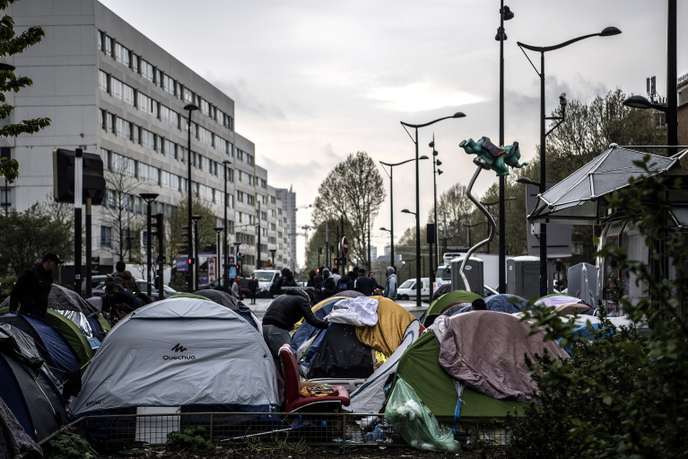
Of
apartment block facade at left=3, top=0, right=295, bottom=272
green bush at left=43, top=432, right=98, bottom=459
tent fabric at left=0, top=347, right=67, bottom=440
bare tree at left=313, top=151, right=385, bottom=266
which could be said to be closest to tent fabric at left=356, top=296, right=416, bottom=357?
tent fabric at left=0, top=347, right=67, bottom=440

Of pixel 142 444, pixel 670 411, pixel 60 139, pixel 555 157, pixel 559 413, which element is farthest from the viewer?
pixel 60 139

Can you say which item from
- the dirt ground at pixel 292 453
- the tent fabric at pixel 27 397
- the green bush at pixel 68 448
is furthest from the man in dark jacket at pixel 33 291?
the dirt ground at pixel 292 453

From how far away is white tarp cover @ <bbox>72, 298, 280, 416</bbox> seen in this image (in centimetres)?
1136

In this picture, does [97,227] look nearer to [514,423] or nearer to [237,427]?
[237,427]

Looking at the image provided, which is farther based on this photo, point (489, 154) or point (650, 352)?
point (489, 154)

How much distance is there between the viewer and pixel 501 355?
11828 millimetres

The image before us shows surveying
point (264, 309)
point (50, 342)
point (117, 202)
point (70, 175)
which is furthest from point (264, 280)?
point (50, 342)

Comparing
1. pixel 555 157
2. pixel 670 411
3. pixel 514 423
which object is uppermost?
pixel 555 157

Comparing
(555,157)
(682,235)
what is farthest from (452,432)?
(555,157)

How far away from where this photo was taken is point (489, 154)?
22094 millimetres

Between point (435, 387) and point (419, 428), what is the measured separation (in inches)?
40.7

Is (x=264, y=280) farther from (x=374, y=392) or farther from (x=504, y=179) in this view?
(x=374, y=392)

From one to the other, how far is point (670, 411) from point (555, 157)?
50.5 meters

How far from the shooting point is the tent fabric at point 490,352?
1152cm
